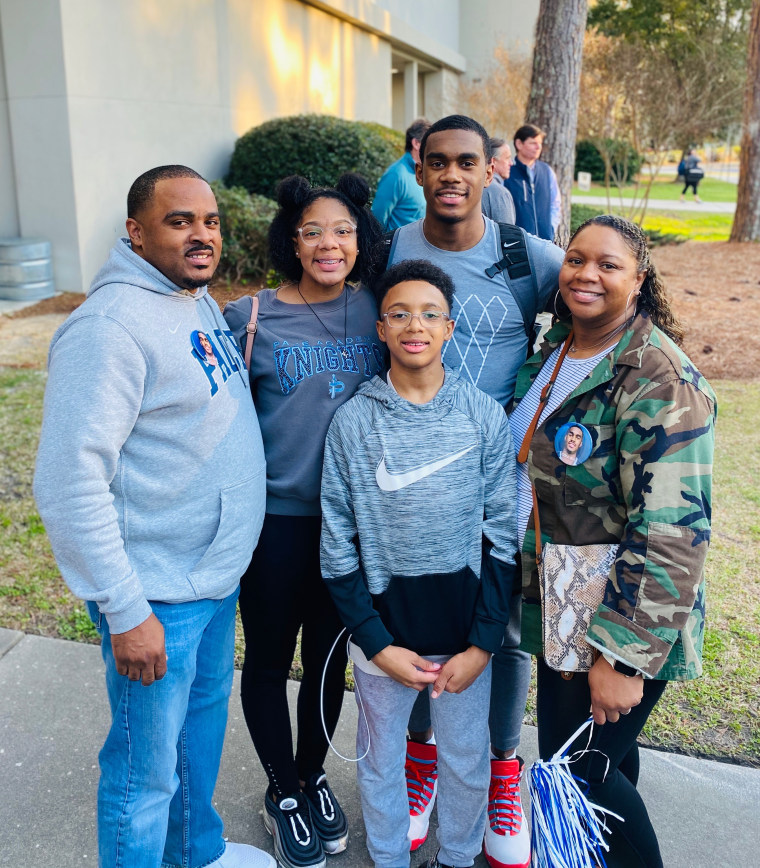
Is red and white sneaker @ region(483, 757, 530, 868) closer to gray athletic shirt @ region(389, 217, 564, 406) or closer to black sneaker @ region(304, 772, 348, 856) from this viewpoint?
black sneaker @ region(304, 772, 348, 856)

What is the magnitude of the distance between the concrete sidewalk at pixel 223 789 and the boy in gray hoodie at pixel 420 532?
59 cm

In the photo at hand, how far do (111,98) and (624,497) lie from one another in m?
9.49

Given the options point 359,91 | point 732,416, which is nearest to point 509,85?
point 359,91

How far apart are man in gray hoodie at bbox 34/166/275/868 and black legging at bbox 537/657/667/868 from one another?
928 millimetres

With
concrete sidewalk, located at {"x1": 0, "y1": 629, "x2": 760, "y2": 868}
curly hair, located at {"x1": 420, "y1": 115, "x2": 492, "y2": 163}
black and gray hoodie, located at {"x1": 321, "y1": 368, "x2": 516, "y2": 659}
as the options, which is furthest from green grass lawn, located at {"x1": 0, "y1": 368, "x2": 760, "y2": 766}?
curly hair, located at {"x1": 420, "y1": 115, "x2": 492, "y2": 163}

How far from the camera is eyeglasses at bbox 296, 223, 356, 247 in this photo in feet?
7.98

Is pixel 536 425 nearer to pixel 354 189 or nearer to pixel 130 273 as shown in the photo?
pixel 354 189

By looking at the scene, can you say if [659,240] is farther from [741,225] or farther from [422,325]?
[422,325]

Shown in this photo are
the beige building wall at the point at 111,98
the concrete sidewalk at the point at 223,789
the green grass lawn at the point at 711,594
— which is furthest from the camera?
the beige building wall at the point at 111,98

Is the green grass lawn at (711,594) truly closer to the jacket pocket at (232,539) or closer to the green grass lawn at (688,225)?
the jacket pocket at (232,539)

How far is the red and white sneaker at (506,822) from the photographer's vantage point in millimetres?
2480

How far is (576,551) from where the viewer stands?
2043 mm

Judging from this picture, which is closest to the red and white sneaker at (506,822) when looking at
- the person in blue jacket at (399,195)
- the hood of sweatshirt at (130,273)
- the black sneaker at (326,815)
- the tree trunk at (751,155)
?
the black sneaker at (326,815)

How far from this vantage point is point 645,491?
6.08 ft
